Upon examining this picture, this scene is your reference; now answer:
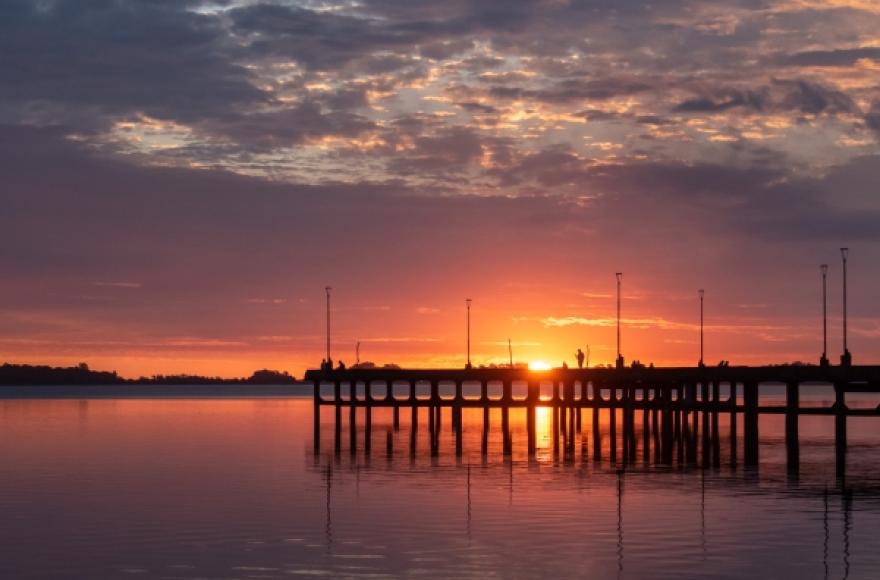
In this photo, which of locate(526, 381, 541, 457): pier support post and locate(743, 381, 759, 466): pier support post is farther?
locate(526, 381, 541, 457): pier support post

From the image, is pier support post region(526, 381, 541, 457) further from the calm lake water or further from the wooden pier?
the calm lake water

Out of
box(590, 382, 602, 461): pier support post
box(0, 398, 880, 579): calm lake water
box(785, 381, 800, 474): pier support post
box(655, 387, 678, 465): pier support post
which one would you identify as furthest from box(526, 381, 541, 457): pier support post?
box(785, 381, 800, 474): pier support post

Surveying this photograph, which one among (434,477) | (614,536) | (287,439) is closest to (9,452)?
(287,439)

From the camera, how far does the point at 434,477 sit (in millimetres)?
63375

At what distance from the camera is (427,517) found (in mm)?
46344

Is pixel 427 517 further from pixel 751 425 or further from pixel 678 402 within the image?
pixel 678 402

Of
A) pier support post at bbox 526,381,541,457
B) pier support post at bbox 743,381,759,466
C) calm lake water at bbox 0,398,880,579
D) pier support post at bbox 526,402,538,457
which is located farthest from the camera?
pier support post at bbox 526,381,541,457

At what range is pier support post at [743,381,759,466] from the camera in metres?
75.9

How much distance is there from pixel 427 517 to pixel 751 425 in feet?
126

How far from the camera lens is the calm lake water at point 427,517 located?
3588 centimetres

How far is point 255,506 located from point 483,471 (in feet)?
61.0

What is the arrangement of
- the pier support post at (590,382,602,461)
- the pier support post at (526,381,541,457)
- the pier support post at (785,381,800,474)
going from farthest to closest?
the pier support post at (526,381,541,457), the pier support post at (590,382,602,461), the pier support post at (785,381,800,474)

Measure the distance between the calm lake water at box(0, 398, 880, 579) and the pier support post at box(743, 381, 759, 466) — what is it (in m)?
1.99

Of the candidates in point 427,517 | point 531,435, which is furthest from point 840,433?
point 427,517
